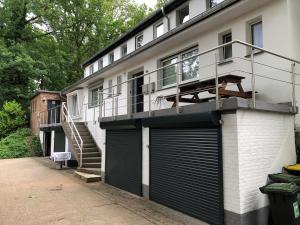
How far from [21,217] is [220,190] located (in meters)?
4.84

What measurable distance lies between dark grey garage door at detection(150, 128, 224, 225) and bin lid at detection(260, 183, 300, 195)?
900 mm

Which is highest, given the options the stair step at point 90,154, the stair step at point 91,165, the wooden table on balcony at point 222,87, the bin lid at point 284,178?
the wooden table on balcony at point 222,87

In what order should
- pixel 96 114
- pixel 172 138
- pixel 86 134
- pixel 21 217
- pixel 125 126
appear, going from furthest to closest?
pixel 96 114
pixel 86 134
pixel 125 126
pixel 172 138
pixel 21 217

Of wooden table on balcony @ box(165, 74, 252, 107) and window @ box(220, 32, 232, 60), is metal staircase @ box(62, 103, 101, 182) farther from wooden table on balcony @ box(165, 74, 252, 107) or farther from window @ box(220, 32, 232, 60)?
window @ box(220, 32, 232, 60)

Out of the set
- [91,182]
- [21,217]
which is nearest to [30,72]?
[91,182]

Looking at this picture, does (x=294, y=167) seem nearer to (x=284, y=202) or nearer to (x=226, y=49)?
(x=284, y=202)

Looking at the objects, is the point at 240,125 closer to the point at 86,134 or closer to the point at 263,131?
the point at 263,131

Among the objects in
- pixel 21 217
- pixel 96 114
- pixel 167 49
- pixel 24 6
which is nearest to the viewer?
pixel 21 217

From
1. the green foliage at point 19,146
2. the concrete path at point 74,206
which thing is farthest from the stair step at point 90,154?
the green foliage at point 19,146

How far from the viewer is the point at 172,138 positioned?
7633 millimetres

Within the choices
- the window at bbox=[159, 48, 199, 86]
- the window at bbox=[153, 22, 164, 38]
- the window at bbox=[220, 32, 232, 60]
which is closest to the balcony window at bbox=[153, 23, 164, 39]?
the window at bbox=[153, 22, 164, 38]

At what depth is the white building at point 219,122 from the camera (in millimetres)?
5859

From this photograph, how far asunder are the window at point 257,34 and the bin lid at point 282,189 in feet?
13.6

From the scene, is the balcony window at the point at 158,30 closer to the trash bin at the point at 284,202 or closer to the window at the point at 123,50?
the window at the point at 123,50
